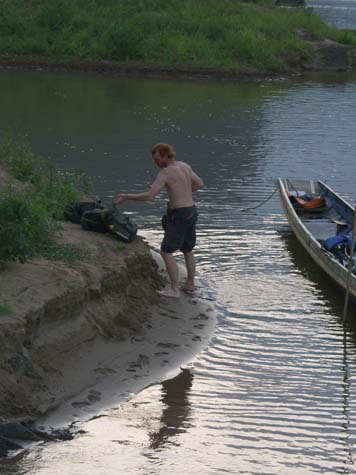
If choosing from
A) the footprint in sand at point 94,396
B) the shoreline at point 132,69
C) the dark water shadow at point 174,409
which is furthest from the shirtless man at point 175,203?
the shoreline at point 132,69

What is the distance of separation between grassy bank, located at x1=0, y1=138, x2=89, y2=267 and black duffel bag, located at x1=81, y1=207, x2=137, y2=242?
Answer: 38 centimetres

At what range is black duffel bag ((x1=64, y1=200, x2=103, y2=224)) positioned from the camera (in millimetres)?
13320

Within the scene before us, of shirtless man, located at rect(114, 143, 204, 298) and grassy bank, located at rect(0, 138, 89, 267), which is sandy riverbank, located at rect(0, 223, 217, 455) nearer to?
grassy bank, located at rect(0, 138, 89, 267)

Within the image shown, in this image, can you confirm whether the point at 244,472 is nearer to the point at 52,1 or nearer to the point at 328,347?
the point at 328,347

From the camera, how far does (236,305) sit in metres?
13.3

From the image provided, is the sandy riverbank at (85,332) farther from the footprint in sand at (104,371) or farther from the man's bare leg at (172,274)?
the man's bare leg at (172,274)

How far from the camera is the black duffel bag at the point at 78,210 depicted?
1332 centimetres

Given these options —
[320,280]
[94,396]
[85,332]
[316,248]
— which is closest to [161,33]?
[316,248]

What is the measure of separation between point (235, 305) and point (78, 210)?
2.17m

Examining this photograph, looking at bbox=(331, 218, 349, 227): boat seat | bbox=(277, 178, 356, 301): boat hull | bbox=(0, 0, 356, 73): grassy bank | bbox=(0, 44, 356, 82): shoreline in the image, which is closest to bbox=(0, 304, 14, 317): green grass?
bbox=(277, 178, 356, 301): boat hull

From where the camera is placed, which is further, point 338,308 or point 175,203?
point 338,308

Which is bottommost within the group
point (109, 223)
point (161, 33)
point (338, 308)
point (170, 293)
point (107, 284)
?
point (338, 308)

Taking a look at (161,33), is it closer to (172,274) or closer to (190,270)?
(190,270)

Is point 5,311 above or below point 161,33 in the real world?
below
